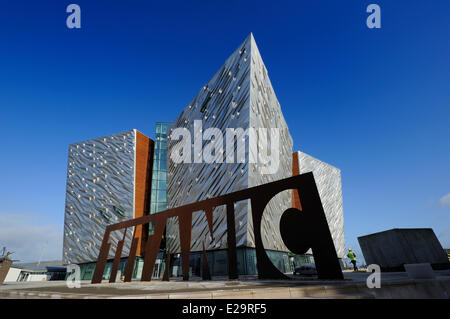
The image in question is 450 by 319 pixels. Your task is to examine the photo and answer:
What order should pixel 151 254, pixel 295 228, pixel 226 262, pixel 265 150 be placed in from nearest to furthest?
pixel 295 228 < pixel 151 254 < pixel 226 262 < pixel 265 150

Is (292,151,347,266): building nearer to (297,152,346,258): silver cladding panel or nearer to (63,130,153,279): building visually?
(297,152,346,258): silver cladding panel

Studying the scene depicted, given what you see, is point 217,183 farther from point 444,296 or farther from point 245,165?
point 444,296

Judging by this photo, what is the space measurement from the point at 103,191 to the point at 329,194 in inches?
1366

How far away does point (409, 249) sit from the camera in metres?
11.1

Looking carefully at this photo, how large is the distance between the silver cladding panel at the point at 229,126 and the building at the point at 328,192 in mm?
12554

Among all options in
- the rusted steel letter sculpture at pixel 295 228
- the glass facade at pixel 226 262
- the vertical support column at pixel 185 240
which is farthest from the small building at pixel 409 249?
the glass facade at pixel 226 262

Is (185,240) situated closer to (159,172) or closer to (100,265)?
(100,265)

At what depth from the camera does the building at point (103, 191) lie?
3247cm

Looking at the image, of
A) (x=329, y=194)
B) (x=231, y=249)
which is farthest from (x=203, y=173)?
(x=329, y=194)

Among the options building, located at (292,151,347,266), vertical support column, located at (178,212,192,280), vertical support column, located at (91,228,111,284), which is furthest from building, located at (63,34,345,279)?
vertical support column, located at (91,228,111,284)

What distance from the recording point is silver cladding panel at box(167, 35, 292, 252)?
20.0m

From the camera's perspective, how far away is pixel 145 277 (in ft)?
43.4
